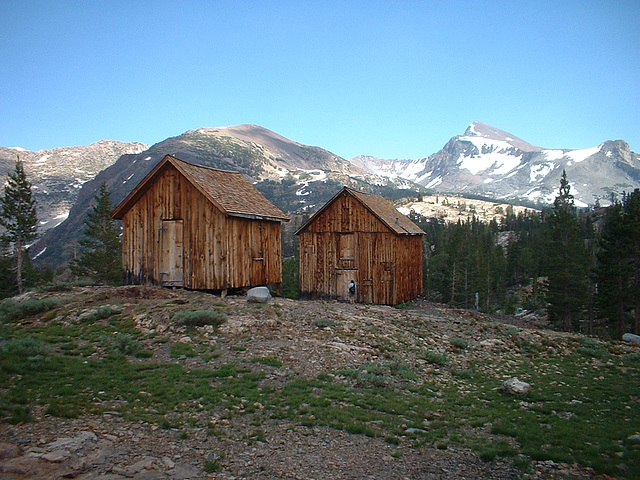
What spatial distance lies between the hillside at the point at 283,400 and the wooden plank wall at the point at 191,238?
12.5 feet

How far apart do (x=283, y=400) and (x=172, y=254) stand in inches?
532

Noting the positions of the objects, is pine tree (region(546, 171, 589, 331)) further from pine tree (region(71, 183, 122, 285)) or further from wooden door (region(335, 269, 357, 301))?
pine tree (region(71, 183, 122, 285))

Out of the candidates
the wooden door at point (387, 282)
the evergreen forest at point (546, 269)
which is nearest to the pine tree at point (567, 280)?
the evergreen forest at point (546, 269)

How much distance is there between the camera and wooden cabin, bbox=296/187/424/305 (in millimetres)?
29172

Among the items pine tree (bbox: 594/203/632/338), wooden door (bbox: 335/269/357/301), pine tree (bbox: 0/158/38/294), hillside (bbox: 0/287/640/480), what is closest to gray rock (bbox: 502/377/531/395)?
hillside (bbox: 0/287/640/480)

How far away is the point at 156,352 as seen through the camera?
11977mm

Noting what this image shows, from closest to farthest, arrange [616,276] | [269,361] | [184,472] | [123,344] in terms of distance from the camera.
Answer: [184,472] → [269,361] → [123,344] → [616,276]

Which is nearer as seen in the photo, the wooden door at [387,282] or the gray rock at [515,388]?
the gray rock at [515,388]

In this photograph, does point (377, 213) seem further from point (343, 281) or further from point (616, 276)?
point (616, 276)

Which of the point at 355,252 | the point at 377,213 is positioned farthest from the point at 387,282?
the point at 377,213

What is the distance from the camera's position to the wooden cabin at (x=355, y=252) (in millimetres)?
29172

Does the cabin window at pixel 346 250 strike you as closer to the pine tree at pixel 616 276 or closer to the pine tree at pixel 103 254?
the pine tree at pixel 616 276

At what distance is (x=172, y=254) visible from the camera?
68.0 ft

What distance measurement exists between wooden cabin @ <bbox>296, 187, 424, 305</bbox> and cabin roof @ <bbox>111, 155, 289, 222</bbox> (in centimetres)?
605
